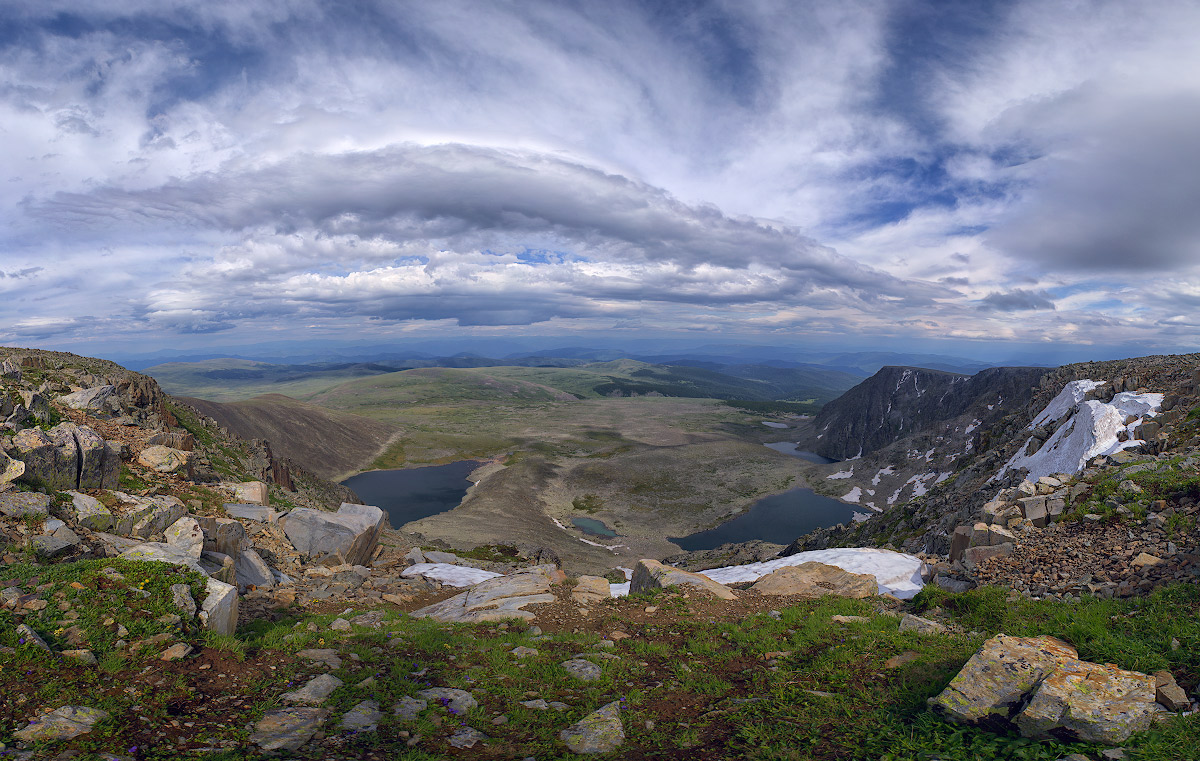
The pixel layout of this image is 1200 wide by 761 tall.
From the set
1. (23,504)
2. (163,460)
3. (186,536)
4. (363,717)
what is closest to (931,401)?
(163,460)

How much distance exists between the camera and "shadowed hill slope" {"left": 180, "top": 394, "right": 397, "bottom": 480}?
140000mm

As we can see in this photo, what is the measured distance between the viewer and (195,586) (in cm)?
1329

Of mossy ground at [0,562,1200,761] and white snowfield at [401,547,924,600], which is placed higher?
mossy ground at [0,562,1200,761]

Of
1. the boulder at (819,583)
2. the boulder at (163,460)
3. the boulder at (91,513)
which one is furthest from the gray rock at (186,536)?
the boulder at (819,583)

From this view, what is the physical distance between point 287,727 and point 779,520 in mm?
125081

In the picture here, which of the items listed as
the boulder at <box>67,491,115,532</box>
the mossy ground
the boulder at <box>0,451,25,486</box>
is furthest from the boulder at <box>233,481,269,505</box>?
the mossy ground

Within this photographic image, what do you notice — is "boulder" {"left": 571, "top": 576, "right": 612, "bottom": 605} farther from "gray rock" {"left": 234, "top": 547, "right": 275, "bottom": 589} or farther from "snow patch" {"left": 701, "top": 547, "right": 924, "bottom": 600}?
"gray rock" {"left": 234, "top": 547, "right": 275, "bottom": 589}

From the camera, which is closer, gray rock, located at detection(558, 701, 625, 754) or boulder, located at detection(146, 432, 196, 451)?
gray rock, located at detection(558, 701, 625, 754)

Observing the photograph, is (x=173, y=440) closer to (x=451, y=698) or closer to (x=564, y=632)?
(x=564, y=632)

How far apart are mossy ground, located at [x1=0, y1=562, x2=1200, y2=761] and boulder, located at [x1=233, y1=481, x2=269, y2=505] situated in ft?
52.8

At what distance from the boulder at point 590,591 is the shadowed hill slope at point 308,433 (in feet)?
436

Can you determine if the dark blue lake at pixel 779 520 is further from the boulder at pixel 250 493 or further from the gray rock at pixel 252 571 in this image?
the gray rock at pixel 252 571

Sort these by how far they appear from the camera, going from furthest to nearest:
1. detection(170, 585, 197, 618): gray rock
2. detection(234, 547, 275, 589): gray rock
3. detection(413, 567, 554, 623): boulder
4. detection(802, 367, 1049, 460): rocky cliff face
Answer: detection(802, 367, 1049, 460): rocky cliff face < detection(234, 547, 275, 589): gray rock < detection(413, 567, 554, 623): boulder < detection(170, 585, 197, 618): gray rock

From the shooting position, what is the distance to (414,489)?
13875cm
